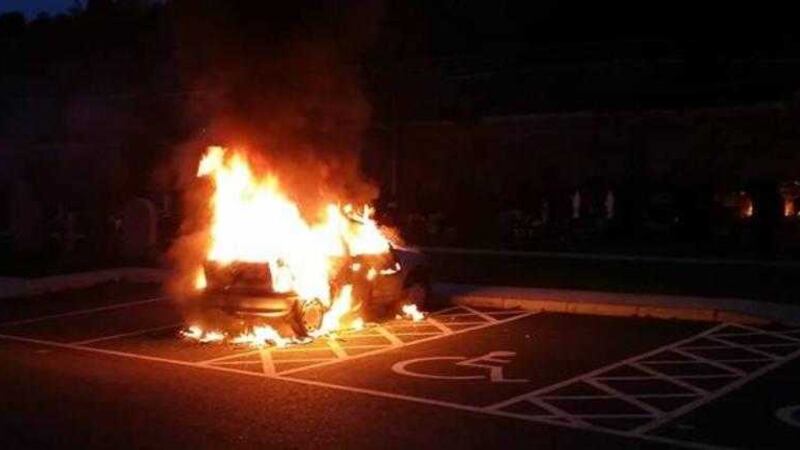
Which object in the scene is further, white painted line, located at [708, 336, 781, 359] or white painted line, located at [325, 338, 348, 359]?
white painted line, located at [325, 338, 348, 359]

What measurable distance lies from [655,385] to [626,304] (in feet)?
15.3

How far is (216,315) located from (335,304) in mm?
1341

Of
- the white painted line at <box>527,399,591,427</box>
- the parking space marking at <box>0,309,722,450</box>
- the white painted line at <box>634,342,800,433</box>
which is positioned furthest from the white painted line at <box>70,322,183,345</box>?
the white painted line at <box>634,342,800,433</box>

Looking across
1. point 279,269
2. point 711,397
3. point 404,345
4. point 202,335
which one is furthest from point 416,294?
point 711,397

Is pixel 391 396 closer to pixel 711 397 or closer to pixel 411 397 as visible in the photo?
pixel 411 397

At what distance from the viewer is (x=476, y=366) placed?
10656 mm

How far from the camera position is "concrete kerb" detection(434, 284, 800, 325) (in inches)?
526

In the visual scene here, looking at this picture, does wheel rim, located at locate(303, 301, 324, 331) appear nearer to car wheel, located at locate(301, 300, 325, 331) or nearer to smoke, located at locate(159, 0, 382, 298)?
car wheel, located at locate(301, 300, 325, 331)

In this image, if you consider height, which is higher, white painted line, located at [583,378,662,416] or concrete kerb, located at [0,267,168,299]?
concrete kerb, located at [0,267,168,299]

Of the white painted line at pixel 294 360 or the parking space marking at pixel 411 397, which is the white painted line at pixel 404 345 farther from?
the white painted line at pixel 294 360

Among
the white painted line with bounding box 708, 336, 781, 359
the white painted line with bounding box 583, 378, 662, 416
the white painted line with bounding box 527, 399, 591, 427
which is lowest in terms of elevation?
the white painted line with bounding box 527, 399, 591, 427

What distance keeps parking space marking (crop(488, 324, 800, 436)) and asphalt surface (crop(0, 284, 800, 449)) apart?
0.02 meters

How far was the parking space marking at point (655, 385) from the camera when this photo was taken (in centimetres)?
848

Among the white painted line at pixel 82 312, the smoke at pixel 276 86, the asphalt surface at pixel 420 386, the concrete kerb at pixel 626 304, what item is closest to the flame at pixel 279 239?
the smoke at pixel 276 86
